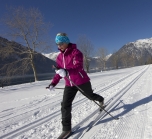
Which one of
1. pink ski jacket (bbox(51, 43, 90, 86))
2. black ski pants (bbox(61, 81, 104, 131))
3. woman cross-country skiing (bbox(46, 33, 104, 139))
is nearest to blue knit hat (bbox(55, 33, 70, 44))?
woman cross-country skiing (bbox(46, 33, 104, 139))

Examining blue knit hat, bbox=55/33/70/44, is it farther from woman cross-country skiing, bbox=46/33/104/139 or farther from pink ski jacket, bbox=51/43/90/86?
pink ski jacket, bbox=51/43/90/86

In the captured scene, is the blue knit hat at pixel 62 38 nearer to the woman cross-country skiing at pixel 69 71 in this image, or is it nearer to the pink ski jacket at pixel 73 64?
the woman cross-country skiing at pixel 69 71

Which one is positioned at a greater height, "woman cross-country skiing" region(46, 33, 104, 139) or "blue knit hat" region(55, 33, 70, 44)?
A: "blue knit hat" region(55, 33, 70, 44)

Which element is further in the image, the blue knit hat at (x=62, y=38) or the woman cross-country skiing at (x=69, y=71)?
the blue knit hat at (x=62, y=38)

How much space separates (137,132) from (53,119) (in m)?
2.05

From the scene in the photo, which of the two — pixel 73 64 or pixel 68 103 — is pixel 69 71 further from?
pixel 68 103

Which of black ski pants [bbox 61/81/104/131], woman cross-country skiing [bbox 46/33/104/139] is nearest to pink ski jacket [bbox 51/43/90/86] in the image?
woman cross-country skiing [bbox 46/33/104/139]

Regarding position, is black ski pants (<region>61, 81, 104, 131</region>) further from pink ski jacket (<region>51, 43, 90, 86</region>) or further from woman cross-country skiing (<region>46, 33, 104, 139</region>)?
pink ski jacket (<region>51, 43, 90, 86</region>)

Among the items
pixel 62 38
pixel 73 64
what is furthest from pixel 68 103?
pixel 62 38

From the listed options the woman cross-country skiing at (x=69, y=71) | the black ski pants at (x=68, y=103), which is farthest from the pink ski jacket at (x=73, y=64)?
the black ski pants at (x=68, y=103)

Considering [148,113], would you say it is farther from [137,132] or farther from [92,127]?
[92,127]

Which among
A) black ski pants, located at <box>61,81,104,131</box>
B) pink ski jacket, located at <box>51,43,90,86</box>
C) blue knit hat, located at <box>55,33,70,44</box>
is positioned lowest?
black ski pants, located at <box>61,81,104,131</box>

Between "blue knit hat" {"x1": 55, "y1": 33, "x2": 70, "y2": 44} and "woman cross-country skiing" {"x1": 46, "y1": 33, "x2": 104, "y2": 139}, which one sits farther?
"blue knit hat" {"x1": 55, "y1": 33, "x2": 70, "y2": 44}

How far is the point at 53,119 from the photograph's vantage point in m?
3.66
